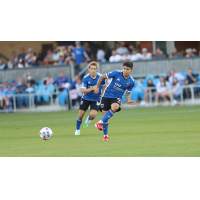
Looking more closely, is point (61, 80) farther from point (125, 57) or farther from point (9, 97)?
point (125, 57)

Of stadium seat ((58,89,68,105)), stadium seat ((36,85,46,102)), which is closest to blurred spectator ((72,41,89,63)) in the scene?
stadium seat ((58,89,68,105))

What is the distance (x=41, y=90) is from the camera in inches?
936

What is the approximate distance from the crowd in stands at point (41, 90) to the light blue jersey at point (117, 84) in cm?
1334

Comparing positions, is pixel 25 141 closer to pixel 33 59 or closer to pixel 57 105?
pixel 57 105

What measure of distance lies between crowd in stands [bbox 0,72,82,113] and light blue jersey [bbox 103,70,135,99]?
13342 mm

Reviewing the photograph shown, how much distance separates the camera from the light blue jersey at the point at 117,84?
9.38 metres

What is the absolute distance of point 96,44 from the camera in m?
32.7

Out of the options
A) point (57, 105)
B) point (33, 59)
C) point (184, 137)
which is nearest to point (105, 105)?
point (184, 137)

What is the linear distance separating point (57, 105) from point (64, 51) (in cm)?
572

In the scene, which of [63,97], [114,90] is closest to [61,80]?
[63,97]

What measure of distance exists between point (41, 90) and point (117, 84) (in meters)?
14.9

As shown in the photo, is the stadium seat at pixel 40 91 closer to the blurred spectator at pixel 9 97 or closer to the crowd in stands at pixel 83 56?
the blurred spectator at pixel 9 97

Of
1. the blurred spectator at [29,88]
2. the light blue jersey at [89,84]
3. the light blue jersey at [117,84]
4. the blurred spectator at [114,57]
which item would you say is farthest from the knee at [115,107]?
the blurred spectator at [29,88]

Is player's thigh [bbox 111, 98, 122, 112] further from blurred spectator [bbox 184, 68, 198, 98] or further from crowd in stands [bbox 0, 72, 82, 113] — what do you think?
crowd in stands [bbox 0, 72, 82, 113]
